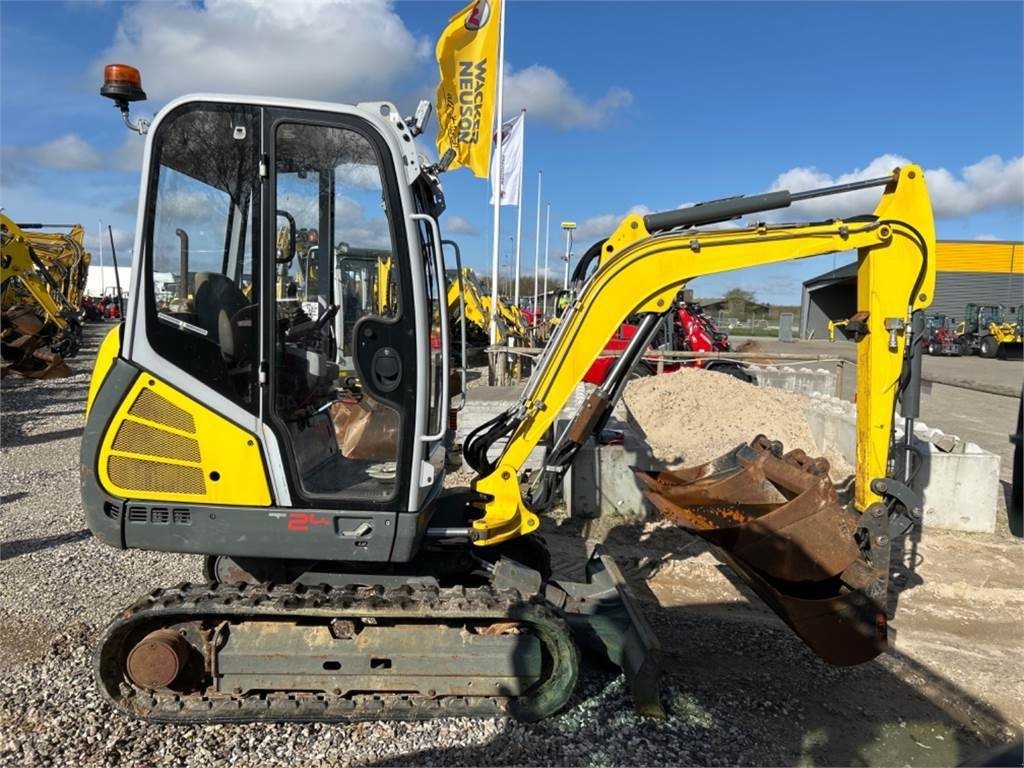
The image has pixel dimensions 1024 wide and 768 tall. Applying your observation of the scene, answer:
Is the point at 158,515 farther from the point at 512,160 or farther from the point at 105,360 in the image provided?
the point at 512,160

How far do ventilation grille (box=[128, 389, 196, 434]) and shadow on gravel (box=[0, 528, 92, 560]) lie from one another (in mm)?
3477

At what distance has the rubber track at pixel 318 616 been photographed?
354cm

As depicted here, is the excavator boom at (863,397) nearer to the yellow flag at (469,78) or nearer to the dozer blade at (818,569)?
the dozer blade at (818,569)

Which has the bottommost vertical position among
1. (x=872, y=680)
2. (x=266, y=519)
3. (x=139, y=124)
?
(x=872, y=680)

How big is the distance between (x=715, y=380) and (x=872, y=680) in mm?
7894

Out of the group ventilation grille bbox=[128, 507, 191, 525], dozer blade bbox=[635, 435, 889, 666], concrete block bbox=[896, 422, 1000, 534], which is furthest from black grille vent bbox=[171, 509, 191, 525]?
concrete block bbox=[896, 422, 1000, 534]

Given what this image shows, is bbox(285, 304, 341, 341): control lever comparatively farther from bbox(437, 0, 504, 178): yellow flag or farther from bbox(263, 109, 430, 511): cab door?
bbox(437, 0, 504, 178): yellow flag

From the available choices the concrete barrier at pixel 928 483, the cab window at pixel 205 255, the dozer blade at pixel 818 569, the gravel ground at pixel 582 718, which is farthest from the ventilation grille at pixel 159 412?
the concrete barrier at pixel 928 483

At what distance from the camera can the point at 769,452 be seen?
5.00m

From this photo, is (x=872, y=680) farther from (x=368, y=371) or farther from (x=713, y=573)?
(x=368, y=371)

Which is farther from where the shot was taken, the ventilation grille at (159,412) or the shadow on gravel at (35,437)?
the shadow on gravel at (35,437)

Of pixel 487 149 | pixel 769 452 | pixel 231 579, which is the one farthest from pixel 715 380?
pixel 231 579

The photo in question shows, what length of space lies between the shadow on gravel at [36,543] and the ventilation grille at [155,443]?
11.0 ft

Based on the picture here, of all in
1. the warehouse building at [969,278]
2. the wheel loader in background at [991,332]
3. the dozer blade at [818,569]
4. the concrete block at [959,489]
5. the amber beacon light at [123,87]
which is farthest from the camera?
the warehouse building at [969,278]
